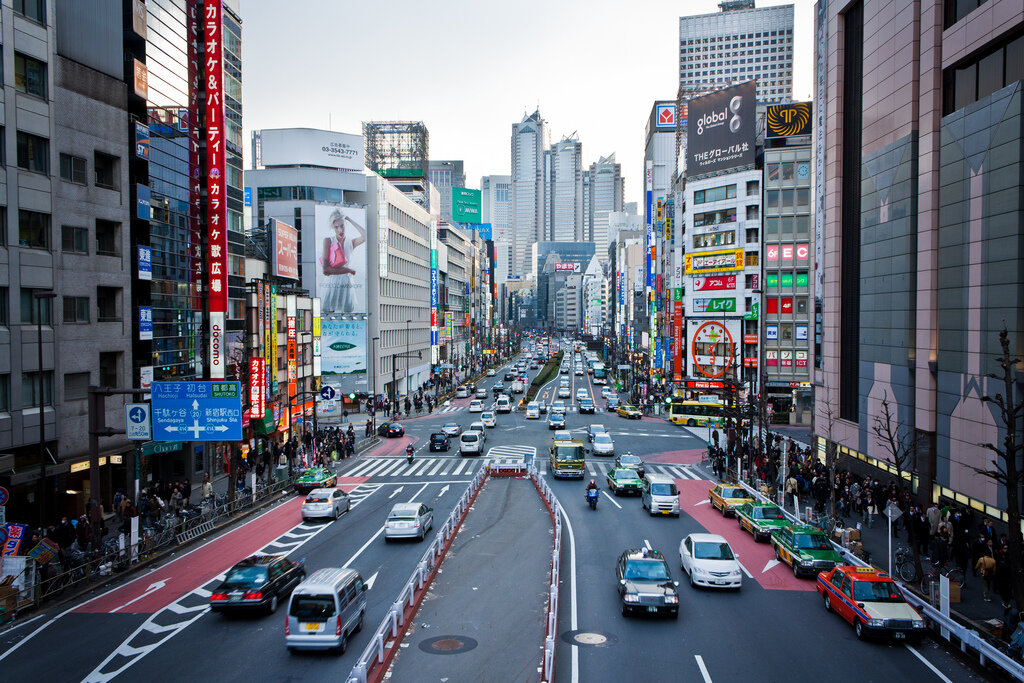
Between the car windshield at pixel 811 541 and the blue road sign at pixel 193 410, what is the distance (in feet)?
67.7

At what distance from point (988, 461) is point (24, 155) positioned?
125 feet

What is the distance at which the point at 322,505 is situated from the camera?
33.3 meters

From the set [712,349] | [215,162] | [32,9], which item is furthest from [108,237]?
[712,349]

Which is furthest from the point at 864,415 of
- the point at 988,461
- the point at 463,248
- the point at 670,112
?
the point at 670,112

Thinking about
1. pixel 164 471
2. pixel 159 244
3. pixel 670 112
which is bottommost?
pixel 164 471

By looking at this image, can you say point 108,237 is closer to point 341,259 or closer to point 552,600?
point 552,600

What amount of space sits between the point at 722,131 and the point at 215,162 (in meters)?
59.2

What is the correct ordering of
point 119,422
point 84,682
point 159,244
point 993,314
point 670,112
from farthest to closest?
point 670,112
point 159,244
point 119,422
point 993,314
point 84,682

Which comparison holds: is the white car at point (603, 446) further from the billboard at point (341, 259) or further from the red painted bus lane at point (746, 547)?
the billboard at point (341, 259)

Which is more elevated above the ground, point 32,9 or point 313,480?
point 32,9

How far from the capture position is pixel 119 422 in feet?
115

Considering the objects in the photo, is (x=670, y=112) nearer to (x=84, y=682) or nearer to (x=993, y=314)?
(x=993, y=314)

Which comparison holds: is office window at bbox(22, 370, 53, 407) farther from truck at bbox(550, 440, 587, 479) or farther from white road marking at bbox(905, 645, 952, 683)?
white road marking at bbox(905, 645, 952, 683)

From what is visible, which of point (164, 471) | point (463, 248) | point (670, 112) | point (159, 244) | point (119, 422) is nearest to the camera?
point (119, 422)
